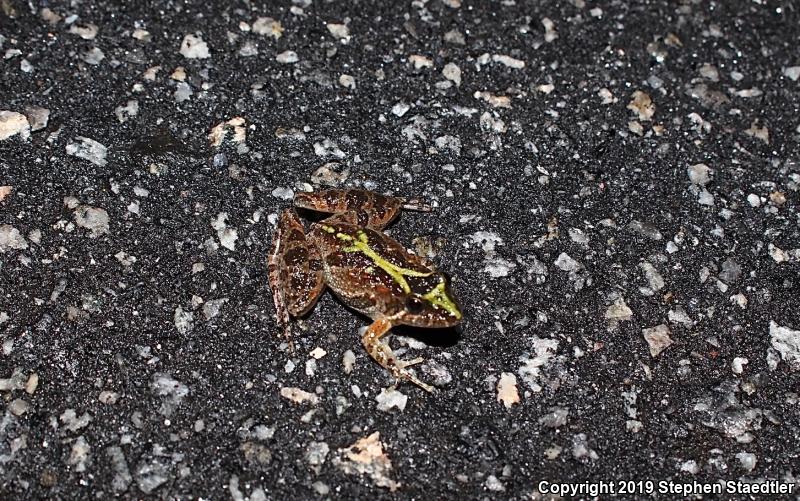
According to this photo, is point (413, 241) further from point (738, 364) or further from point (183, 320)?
point (738, 364)

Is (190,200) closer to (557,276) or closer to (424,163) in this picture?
(424,163)

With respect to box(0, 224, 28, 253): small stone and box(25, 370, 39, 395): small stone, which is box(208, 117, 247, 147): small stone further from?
box(25, 370, 39, 395): small stone

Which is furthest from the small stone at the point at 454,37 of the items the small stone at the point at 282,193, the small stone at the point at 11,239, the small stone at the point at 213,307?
the small stone at the point at 11,239

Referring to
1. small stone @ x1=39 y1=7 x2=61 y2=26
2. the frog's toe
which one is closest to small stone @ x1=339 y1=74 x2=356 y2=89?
small stone @ x1=39 y1=7 x2=61 y2=26

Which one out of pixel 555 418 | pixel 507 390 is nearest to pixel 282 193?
pixel 507 390

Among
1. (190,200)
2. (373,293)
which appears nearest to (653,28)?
(373,293)

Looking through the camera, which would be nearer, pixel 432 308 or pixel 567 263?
pixel 432 308

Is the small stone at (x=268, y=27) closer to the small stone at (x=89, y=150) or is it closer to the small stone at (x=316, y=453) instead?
the small stone at (x=89, y=150)
